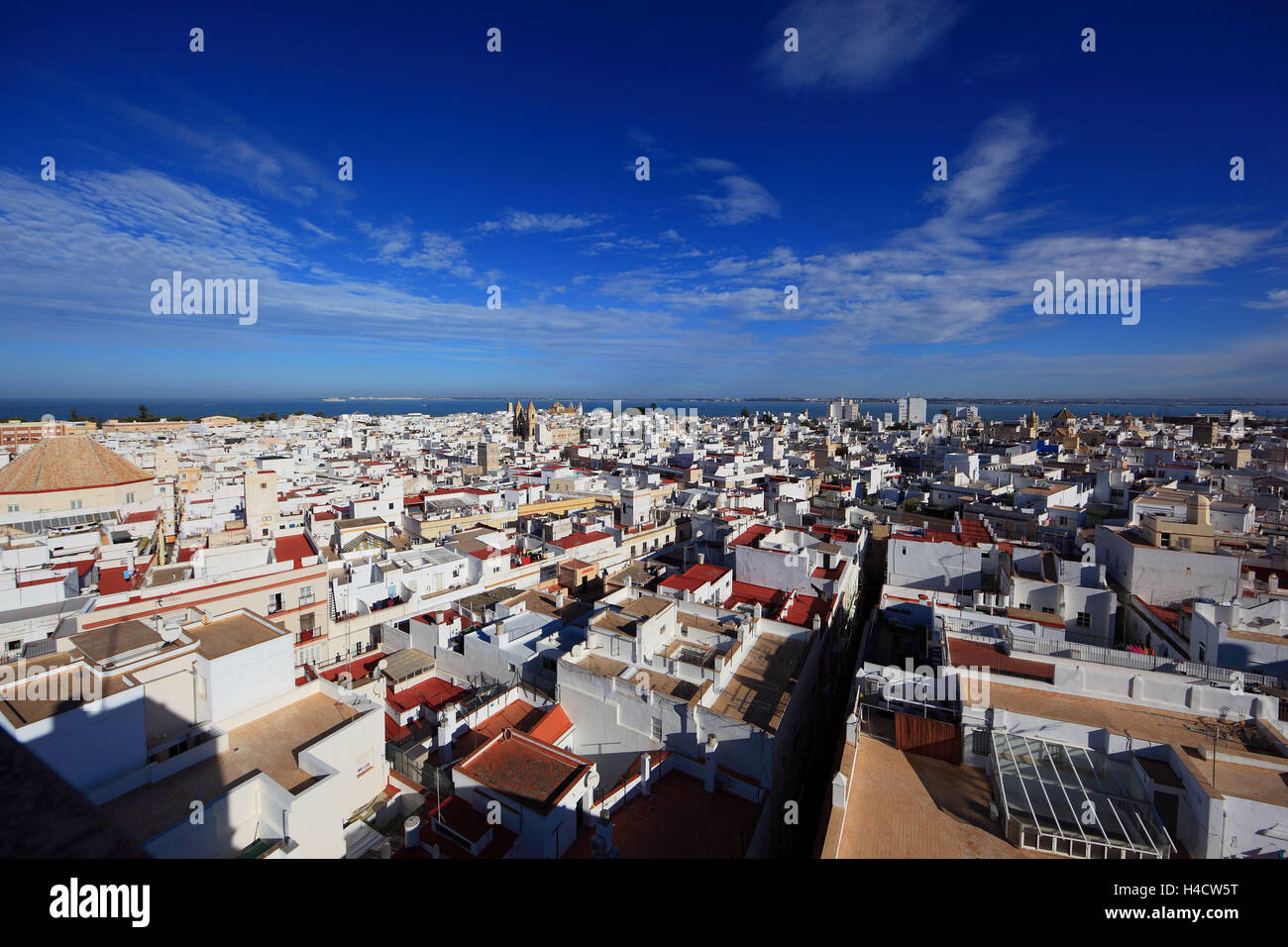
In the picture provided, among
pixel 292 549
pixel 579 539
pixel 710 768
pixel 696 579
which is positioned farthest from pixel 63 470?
pixel 710 768

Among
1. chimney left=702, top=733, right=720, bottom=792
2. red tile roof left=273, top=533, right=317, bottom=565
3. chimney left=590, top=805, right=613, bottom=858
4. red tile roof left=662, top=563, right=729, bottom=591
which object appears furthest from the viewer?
red tile roof left=273, top=533, right=317, bottom=565

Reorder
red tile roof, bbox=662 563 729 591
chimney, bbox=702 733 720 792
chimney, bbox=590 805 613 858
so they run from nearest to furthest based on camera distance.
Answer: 1. chimney, bbox=590 805 613 858
2. chimney, bbox=702 733 720 792
3. red tile roof, bbox=662 563 729 591

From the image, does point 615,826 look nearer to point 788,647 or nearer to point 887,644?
point 788,647

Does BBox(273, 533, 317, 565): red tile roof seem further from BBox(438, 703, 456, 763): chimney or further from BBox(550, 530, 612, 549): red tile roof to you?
BBox(438, 703, 456, 763): chimney

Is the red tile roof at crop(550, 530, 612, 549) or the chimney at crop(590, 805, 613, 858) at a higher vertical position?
the red tile roof at crop(550, 530, 612, 549)

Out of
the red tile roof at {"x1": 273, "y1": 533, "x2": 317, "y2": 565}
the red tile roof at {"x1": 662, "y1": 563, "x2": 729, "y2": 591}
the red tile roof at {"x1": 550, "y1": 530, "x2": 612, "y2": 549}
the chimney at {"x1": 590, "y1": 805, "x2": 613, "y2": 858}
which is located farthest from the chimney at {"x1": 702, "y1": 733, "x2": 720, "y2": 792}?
the red tile roof at {"x1": 273, "y1": 533, "x2": 317, "y2": 565}

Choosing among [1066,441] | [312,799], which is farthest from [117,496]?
[1066,441]

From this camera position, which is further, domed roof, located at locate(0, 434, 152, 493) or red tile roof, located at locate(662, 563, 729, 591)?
domed roof, located at locate(0, 434, 152, 493)

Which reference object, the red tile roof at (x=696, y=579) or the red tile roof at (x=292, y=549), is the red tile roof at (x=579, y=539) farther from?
the red tile roof at (x=292, y=549)

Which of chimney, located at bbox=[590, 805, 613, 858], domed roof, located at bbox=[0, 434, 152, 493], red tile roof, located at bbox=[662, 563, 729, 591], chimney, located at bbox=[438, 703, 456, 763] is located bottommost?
chimney, located at bbox=[438, 703, 456, 763]
